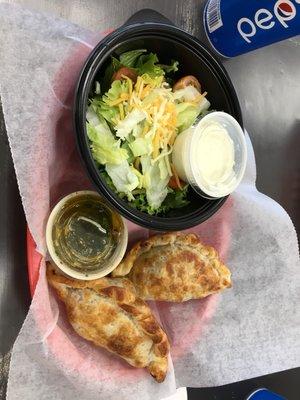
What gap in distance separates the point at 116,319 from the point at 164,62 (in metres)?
0.52

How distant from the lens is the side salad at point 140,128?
1.04m

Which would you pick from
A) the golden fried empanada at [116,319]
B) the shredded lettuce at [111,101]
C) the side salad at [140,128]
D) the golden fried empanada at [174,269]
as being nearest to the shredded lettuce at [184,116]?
the side salad at [140,128]

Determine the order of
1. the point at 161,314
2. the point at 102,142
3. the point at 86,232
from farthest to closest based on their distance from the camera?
the point at 161,314
the point at 86,232
the point at 102,142

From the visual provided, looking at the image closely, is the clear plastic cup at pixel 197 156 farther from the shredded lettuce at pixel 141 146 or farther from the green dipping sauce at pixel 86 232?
the green dipping sauce at pixel 86 232

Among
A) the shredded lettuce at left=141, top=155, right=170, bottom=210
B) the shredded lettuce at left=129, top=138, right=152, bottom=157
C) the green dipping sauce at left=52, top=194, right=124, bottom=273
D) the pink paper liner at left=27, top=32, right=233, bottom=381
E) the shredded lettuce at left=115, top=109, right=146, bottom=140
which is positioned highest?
the shredded lettuce at left=115, top=109, right=146, bottom=140

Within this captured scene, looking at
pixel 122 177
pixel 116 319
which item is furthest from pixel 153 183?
pixel 116 319

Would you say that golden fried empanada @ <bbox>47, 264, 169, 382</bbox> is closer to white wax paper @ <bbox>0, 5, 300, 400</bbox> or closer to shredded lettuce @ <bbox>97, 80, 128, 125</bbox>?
white wax paper @ <bbox>0, 5, 300, 400</bbox>

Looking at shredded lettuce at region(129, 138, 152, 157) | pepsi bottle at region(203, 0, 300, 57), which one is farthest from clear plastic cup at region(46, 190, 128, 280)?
pepsi bottle at region(203, 0, 300, 57)

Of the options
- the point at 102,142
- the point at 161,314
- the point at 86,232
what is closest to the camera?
the point at 102,142

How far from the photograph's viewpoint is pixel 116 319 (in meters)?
1.11

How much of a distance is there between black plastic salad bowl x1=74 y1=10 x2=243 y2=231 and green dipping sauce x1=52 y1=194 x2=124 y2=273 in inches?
4.1

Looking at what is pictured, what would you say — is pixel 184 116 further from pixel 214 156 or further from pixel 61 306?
pixel 61 306

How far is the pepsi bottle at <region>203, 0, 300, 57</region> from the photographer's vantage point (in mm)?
1086

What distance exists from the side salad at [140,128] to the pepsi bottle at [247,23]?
0.59 feet
